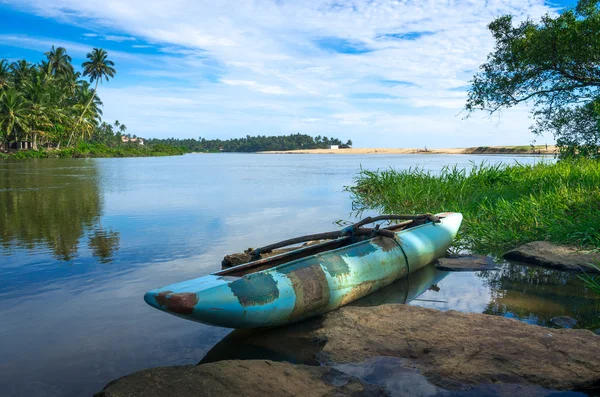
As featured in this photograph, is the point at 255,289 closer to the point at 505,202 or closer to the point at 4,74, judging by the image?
the point at 505,202

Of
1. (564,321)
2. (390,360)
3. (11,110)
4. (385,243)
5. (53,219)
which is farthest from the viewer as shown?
(11,110)

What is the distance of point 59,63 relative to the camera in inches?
2384

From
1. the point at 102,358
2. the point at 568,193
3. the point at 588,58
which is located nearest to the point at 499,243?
the point at 568,193

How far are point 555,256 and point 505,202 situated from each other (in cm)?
276

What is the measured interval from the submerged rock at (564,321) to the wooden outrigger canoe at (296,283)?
184 cm

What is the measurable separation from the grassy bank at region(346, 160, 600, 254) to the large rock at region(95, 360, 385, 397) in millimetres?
5424

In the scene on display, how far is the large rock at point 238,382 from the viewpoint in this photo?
2822mm

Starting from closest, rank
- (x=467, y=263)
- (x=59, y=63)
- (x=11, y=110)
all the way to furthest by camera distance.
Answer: (x=467, y=263) → (x=11, y=110) → (x=59, y=63)

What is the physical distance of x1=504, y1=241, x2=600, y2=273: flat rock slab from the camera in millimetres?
6230

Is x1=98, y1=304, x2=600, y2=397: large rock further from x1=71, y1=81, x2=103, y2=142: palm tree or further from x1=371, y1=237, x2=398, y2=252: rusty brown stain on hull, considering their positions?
x1=71, y1=81, x2=103, y2=142: palm tree

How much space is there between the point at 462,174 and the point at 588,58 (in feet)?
14.8

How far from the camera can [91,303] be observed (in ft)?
17.1

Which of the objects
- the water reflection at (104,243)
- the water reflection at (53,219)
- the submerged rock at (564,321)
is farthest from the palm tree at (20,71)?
the submerged rock at (564,321)

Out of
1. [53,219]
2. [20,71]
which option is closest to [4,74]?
[20,71]
